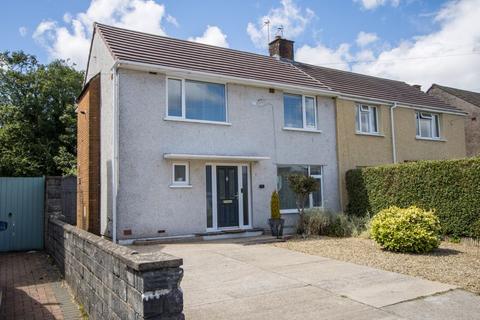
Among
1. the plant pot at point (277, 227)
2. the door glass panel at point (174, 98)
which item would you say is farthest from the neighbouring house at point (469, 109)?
the door glass panel at point (174, 98)

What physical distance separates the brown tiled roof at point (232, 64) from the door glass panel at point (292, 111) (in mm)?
598

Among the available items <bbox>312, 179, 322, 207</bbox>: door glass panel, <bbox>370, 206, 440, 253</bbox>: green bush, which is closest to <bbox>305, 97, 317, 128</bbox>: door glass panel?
<bbox>312, 179, 322, 207</bbox>: door glass panel

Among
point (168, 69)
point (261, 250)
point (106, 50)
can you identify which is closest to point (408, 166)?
A: point (261, 250)

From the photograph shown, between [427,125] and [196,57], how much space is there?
12.7 m

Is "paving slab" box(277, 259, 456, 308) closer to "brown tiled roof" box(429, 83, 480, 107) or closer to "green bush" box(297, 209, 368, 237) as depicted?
"green bush" box(297, 209, 368, 237)

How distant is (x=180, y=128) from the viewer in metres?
12.7

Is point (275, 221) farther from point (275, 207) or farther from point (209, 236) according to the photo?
point (209, 236)

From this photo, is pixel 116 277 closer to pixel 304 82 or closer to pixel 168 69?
pixel 168 69

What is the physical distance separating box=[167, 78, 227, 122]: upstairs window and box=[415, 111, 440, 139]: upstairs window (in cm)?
1104

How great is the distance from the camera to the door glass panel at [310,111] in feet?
51.8

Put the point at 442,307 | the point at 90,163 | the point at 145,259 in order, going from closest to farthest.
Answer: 1. the point at 145,259
2. the point at 442,307
3. the point at 90,163

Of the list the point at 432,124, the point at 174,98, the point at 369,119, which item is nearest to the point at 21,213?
the point at 174,98

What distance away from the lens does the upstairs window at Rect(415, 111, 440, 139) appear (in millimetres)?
19922

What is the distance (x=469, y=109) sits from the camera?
2861cm
